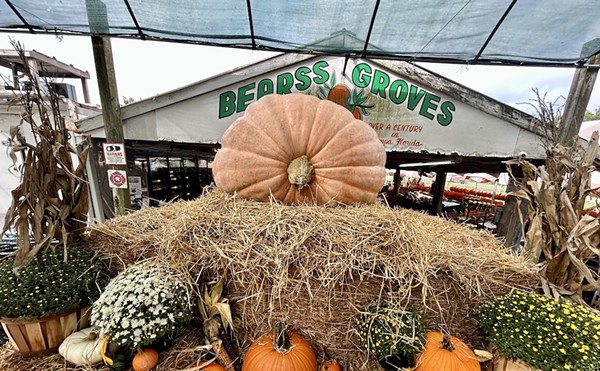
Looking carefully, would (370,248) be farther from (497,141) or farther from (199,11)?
(497,141)

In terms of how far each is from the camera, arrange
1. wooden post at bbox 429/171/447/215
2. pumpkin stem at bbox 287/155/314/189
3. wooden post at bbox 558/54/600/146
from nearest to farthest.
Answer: pumpkin stem at bbox 287/155/314/189
wooden post at bbox 558/54/600/146
wooden post at bbox 429/171/447/215

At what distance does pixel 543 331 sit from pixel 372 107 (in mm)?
2679

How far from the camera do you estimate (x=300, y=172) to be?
4.64 feet

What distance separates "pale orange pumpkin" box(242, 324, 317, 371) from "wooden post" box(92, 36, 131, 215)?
7.03 ft

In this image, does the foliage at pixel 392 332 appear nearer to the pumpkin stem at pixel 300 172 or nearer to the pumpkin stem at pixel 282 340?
the pumpkin stem at pixel 282 340

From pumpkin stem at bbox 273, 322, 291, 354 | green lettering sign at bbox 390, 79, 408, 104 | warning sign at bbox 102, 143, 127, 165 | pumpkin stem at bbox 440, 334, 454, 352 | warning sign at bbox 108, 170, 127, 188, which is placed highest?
green lettering sign at bbox 390, 79, 408, 104

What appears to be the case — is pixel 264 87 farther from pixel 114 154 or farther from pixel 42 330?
pixel 42 330

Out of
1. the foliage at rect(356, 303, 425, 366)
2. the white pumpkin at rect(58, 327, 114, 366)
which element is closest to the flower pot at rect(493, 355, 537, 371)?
the foliage at rect(356, 303, 425, 366)

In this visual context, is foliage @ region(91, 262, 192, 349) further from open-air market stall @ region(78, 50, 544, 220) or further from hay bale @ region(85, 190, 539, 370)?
open-air market stall @ region(78, 50, 544, 220)

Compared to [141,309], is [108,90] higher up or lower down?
higher up

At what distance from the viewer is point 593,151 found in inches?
51.6

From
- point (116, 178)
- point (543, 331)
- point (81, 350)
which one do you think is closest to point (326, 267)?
point (543, 331)

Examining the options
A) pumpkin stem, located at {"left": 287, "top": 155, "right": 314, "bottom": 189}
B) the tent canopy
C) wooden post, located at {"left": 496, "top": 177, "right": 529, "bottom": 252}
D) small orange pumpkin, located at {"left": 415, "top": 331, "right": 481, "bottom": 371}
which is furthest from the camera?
wooden post, located at {"left": 496, "top": 177, "right": 529, "bottom": 252}

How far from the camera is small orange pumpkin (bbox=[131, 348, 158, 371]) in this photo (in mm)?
1085
